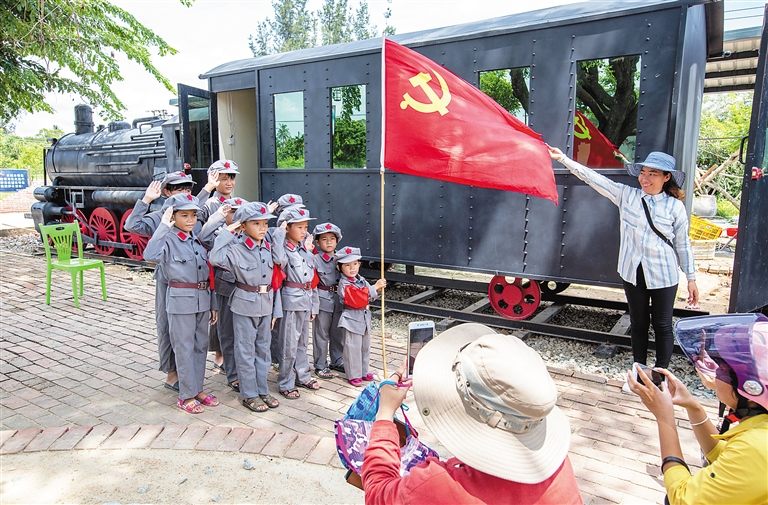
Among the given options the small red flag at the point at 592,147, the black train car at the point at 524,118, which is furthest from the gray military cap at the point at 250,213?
the small red flag at the point at 592,147

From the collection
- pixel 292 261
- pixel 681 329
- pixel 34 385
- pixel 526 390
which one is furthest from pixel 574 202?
pixel 34 385

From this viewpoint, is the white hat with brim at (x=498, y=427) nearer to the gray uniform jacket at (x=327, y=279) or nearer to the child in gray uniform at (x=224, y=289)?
the child in gray uniform at (x=224, y=289)

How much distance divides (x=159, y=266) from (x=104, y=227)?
8400 mm

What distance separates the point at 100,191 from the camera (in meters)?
11.4

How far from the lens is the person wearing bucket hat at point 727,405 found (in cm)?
A: 144

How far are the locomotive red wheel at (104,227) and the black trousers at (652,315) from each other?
10.3 m

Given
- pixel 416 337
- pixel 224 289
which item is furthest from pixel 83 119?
pixel 416 337

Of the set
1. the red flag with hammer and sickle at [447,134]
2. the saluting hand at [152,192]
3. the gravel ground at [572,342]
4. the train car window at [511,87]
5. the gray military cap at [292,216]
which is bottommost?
the gravel ground at [572,342]

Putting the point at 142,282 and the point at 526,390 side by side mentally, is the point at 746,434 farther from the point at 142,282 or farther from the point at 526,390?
the point at 142,282

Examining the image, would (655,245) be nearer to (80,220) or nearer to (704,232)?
(704,232)

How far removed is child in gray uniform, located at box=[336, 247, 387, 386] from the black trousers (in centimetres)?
215

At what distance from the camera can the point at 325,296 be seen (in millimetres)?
4664

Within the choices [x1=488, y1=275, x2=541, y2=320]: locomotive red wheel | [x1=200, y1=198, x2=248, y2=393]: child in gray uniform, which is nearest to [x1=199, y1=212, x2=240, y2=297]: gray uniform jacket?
[x1=200, y1=198, x2=248, y2=393]: child in gray uniform

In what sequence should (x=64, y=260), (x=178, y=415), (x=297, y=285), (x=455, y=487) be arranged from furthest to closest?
(x=64, y=260) → (x=297, y=285) → (x=178, y=415) → (x=455, y=487)
